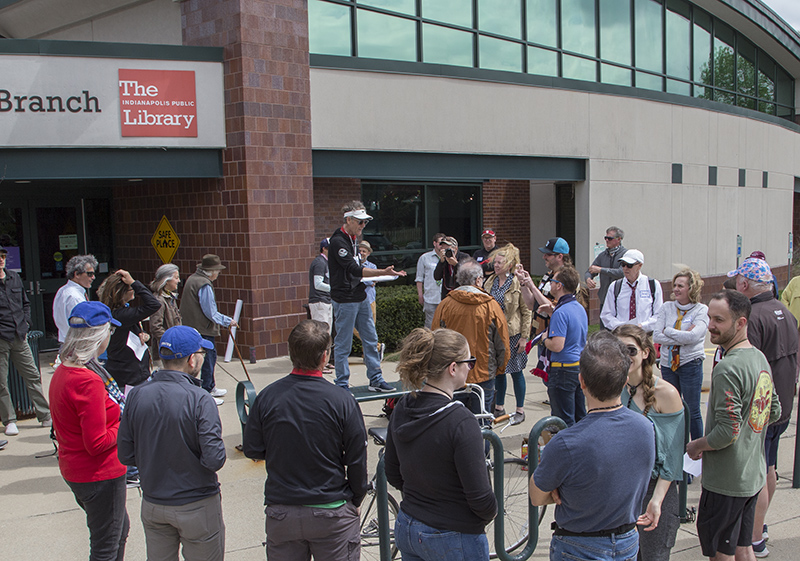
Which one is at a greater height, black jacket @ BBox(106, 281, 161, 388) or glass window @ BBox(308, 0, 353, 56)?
glass window @ BBox(308, 0, 353, 56)

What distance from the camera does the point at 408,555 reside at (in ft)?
10.6

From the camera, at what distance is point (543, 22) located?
14898mm

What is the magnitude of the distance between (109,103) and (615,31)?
11.6m

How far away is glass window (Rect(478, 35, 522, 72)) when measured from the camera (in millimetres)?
13898

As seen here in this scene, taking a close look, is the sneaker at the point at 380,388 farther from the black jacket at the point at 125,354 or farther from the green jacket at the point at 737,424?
the green jacket at the point at 737,424

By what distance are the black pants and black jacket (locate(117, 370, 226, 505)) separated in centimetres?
49

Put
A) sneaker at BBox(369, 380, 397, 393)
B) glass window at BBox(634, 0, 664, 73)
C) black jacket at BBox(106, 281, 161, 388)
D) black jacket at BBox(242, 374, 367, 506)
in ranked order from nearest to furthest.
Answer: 1. black jacket at BBox(242, 374, 367, 506)
2. black jacket at BBox(106, 281, 161, 388)
3. sneaker at BBox(369, 380, 397, 393)
4. glass window at BBox(634, 0, 664, 73)

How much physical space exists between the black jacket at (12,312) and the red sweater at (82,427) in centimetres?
384

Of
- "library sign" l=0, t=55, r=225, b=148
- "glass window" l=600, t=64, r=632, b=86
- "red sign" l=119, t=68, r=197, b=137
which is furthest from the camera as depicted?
"glass window" l=600, t=64, r=632, b=86

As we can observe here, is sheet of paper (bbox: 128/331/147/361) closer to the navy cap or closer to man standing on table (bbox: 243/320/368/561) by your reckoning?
man standing on table (bbox: 243/320/368/561)

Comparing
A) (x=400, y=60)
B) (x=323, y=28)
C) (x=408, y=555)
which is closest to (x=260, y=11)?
(x=323, y=28)

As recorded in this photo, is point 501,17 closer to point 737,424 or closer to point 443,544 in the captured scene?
point 737,424

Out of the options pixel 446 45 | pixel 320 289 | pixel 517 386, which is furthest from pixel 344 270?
pixel 446 45

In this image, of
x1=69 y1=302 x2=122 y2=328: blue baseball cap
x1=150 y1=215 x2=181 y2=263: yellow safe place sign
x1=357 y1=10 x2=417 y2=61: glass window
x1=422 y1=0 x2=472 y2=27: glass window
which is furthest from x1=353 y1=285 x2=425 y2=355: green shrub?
x1=69 y1=302 x2=122 y2=328: blue baseball cap
